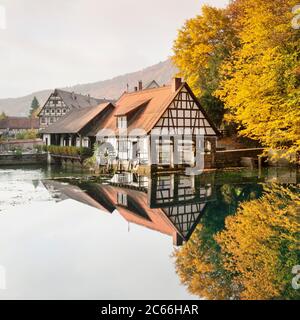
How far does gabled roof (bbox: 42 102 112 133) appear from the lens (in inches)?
1503

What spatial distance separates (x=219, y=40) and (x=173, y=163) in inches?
574

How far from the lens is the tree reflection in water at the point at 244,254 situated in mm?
7785

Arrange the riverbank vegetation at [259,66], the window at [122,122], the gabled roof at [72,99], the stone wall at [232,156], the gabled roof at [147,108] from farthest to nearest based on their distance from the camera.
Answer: the gabled roof at [72,99] → the window at [122,122] → the stone wall at [232,156] → the gabled roof at [147,108] → the riverbank vegetation at [259,66]

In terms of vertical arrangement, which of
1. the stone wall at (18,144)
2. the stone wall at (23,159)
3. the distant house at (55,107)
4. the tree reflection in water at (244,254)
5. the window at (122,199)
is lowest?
the tree reflection in water at (244,254)

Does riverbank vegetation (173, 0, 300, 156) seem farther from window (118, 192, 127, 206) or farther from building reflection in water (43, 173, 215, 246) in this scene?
window (118, 192, 127, 206)

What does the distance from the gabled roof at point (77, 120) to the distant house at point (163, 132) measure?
3.09 metres

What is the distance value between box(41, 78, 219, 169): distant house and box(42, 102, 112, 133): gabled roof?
10.1ft

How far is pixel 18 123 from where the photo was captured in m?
89.1

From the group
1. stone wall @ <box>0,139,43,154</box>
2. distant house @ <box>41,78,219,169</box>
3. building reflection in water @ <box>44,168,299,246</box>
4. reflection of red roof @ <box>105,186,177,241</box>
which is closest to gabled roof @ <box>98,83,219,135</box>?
distant house @ <box>41,78,219,169</box>

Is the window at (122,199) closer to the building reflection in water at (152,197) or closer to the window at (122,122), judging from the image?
the building reflection in water at (152,197)

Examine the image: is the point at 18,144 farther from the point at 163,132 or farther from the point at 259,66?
the point at 259,66

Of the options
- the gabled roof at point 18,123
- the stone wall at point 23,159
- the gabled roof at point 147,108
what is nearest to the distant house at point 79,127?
the gabled roof at point 147,108

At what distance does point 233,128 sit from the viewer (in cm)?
3672
